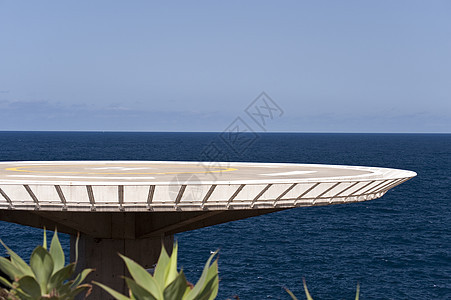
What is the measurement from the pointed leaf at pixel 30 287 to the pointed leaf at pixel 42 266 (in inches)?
3.5

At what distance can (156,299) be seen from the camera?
6.32 meters

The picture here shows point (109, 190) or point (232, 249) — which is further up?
point (109, 190)

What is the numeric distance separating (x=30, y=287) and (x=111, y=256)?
15.3 meters

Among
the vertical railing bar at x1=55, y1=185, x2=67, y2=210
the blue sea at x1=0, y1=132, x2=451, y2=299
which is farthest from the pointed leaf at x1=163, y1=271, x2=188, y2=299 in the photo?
the blue sea at x1=0, y1=132, x2=451, y2=299

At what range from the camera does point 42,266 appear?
22.9ft

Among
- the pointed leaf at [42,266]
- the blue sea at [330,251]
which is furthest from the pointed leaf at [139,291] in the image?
the blue sea at [330,251]

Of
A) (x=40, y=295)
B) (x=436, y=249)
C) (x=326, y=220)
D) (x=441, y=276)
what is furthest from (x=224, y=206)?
(x=326, y=220)

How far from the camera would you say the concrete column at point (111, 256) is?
21641 millimetres

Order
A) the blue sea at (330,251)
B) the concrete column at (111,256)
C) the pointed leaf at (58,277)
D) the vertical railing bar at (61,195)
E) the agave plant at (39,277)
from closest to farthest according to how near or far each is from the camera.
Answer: the agave plant at (39,277) < the pointed leaf at (58,277) < the vertical railing bar at (61,195) < the concrete column at (111,256) < the blue sea at (330,251)

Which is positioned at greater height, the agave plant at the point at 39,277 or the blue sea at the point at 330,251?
the agave plant at the point at 39,277

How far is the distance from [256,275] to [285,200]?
27920 mm

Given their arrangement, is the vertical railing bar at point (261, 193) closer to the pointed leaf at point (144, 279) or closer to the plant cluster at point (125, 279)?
the plant cluster at point (125, 279)

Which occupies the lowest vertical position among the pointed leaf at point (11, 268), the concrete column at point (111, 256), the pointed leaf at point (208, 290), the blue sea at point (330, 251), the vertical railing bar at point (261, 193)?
the blue sea at point (330, 251)

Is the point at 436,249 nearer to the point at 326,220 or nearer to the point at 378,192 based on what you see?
the point at 326,220
